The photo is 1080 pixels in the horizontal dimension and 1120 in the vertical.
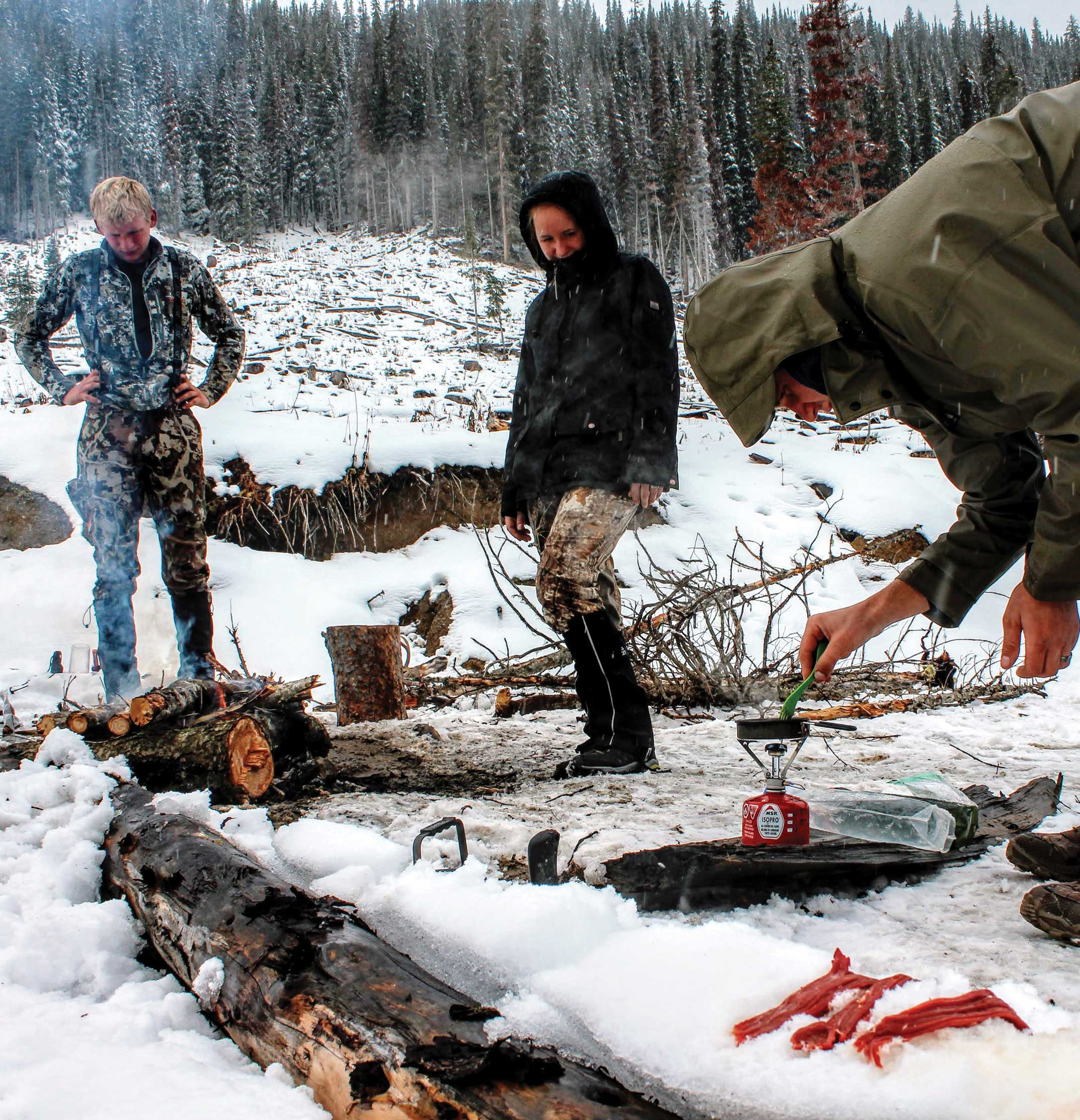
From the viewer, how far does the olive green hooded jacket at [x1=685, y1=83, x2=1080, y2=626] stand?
108 cm

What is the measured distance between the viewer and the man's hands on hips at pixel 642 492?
2.83 metres

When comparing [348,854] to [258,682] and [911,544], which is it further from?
[911,544]

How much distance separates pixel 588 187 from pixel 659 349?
68 cm

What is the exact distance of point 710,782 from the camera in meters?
2.57

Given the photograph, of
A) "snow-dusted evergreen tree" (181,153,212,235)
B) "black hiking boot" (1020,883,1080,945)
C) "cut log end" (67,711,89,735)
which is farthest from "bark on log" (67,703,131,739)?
"snow-dusted evergreen tree" (181,153,212,235)

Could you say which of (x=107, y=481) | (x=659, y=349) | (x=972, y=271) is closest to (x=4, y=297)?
(x=107, y=481)

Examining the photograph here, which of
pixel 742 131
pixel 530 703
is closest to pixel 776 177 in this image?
pixel 742 131

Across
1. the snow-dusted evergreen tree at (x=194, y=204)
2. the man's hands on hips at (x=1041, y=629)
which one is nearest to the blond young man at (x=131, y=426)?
the man's hands on hips at (x=1041, y=629)

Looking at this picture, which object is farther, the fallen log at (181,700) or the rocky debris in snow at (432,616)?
the rocky debris in snow at (432,616)

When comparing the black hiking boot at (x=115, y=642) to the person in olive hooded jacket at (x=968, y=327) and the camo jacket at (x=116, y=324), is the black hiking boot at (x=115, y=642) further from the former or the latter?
the person in olive hooded jacket at (x=968, y=327)

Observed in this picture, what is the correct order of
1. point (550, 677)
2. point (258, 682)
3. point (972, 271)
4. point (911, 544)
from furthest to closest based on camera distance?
point (911, 544) < point (550, 677) < point (258, 682) < point (972, 271)

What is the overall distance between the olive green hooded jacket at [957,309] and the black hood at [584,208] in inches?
66.8

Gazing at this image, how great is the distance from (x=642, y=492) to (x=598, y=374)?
48 centimetres

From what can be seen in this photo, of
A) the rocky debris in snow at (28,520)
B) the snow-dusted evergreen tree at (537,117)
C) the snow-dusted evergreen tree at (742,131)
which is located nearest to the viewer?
the rocky debris in snow at (28,520)
